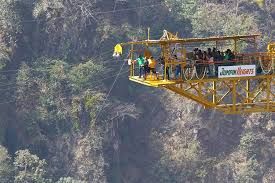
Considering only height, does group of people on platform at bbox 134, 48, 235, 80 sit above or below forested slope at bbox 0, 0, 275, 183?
above

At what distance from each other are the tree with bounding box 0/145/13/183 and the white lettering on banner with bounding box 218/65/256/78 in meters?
34.4

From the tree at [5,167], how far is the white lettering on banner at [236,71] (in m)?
34.4

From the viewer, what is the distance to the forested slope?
77.0m

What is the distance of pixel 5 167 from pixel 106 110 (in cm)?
796

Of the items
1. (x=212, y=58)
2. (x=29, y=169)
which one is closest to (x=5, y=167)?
(x=29, y=169)

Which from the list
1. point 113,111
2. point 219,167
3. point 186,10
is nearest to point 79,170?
point 113,111

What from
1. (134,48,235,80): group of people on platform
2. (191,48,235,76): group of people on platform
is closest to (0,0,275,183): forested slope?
(134,48,235,80): group of people on platform

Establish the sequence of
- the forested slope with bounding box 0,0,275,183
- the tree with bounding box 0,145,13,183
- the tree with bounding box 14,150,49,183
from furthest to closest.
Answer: the forested slope with bounding box 0,0,275,183
the tree with bounding box 14,150,49,183
the tree with bounding box 0,145,13,183

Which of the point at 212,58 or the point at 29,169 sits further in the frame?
the point at 29,169

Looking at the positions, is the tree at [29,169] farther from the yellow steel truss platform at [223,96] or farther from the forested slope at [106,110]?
the yellow steel truss platform at [223,96]

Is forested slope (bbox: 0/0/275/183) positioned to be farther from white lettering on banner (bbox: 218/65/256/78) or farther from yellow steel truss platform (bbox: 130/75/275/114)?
white lettering on banner (bbox: 218/65/256/78)

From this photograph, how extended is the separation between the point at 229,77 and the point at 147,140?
38.7 metres

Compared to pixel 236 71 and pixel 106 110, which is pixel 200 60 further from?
pixel 106 110

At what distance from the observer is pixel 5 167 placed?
74812mm
